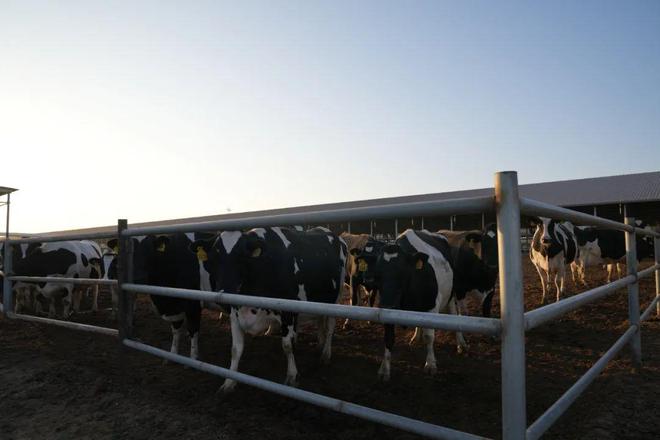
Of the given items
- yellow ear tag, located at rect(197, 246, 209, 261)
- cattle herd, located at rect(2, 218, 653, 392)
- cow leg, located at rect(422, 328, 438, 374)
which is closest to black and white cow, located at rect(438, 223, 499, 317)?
cattle herd, located at rect(2, 218, 653, 392)

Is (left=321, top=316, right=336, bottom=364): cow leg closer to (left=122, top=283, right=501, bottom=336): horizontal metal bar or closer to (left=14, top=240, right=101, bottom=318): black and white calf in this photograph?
(left=122, top=283, right=501, bottom=336): horizontal metal bar

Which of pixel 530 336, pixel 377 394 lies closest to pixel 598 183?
pixel 530 336

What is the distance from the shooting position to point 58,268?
8.47 meters

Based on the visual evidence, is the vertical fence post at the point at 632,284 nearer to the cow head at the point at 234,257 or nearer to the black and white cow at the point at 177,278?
the cow head at the point at 234,257

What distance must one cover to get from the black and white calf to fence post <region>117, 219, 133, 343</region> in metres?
4.58

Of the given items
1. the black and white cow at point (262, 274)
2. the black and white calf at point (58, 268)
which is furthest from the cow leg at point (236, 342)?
the black and white calf at point (58, 268)

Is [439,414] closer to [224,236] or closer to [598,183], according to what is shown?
[224,236]

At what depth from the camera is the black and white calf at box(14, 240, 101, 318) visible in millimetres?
8102

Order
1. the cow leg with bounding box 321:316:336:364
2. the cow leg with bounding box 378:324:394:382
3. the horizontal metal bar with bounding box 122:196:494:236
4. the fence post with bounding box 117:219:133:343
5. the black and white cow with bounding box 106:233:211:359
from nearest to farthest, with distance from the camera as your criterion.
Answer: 1. the horizontal metal bar with bounding box 122:196:494:236
2. the fence post with bounding box 117:219:133:343
3. the cow leg with bounding box 378:324:394:382
4. the black and white cow with bounding box 106:233:211:359
5. the cow leg with bounding box 321:316:336:364

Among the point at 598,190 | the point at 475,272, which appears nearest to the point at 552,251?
the point at 475,272

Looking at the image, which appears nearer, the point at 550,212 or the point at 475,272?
the point at 550,212

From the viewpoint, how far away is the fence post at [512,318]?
1532 mm

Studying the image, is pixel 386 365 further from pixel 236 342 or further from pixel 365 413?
pixel 365 413

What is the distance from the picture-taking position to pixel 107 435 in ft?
9.34
